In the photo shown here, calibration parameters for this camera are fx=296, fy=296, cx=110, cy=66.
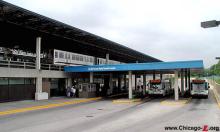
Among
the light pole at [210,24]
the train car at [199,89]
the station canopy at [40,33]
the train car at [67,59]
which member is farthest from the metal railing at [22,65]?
the light pole at [210,24]

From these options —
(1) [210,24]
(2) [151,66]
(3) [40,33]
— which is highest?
(3) [40,33]

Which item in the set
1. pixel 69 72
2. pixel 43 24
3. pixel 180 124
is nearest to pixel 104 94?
pixel 69 72

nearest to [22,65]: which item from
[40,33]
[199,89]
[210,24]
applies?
[40,33]

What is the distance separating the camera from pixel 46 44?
46.1 metres

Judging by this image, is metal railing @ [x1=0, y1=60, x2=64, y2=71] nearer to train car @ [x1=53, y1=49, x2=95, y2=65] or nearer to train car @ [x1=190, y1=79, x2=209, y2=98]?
train car @ [x1=53, y1=49, x2=95, y2=65]

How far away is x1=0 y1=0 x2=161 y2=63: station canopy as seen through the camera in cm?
2930

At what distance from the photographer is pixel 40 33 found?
36.6 m

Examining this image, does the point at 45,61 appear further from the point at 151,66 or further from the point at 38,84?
the point at 151,66

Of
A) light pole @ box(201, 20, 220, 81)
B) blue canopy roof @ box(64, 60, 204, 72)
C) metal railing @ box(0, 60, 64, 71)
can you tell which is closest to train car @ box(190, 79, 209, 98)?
blue canopy roof @ box(64, 60, 204, 72)

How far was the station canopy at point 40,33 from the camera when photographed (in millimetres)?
29297

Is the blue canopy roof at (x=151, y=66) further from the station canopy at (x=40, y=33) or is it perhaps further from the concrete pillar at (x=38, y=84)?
the concrete pillar at (x=38, y=84)

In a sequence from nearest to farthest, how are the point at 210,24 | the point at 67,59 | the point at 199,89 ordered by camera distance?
the point at 210,24 → the point at 199,89 → the point at 67,59

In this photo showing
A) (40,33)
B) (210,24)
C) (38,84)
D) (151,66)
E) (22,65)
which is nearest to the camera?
(210,24)

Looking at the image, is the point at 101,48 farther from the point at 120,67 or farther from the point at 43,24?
the point at 43,24
